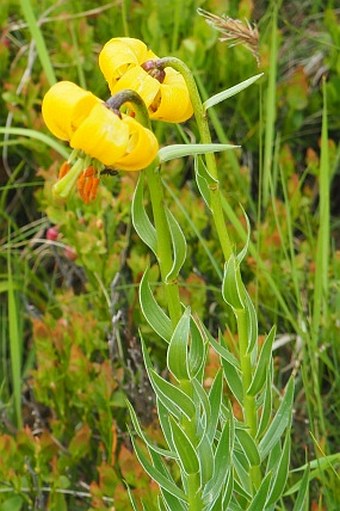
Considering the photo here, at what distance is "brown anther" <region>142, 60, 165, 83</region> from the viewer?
129cm

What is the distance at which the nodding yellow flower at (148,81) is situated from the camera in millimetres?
1264

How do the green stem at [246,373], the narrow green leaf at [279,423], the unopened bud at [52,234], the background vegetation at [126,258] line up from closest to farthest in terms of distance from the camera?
the green stem at [246,373], the narrow green leaf at [279,423], the background vegetation at [126,258], the unopened bud at [52,234]

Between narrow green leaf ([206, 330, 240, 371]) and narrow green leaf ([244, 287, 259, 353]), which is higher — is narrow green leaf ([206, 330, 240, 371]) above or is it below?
below

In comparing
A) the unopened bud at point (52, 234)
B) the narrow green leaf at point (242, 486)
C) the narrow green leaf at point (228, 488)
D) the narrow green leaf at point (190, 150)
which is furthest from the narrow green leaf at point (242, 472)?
the unopened bud at point (52, 234)

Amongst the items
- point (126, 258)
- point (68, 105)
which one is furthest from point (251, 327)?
point (126, 258)

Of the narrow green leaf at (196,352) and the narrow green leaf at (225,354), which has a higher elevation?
the narrow green leaf at (196,352)

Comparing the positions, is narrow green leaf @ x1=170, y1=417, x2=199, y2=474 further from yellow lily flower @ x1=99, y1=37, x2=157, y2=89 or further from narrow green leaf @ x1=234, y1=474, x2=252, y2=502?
yellow lily flower @ x1=99, y1=37, x2=157, y2=89

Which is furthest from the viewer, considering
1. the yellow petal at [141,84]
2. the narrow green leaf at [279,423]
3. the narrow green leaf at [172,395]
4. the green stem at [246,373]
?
the narrow green leaf at [279,423]

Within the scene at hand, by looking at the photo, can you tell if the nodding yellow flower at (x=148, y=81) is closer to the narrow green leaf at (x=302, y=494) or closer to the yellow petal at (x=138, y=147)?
the yellow petal at (x=138, y=147)

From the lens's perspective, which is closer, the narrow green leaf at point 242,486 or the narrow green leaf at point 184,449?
the narrow green leaf at point 184,449

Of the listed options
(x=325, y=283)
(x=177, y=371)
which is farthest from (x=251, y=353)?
(x=325, y=283)

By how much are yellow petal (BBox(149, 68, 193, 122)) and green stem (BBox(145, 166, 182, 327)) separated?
0.07 metres

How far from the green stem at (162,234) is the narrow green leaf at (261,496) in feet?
1.05

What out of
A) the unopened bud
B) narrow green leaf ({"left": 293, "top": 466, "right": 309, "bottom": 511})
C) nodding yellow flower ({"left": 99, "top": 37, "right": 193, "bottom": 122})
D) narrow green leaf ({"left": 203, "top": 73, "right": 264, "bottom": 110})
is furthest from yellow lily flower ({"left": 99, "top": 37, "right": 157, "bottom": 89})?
the unopened bud
